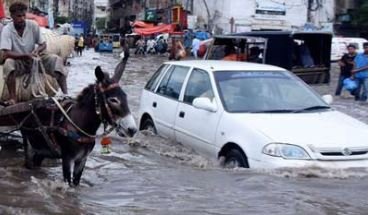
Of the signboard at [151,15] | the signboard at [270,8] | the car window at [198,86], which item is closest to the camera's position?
the car window at [198,86]

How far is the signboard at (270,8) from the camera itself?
54812 mm

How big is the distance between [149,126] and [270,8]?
150 feet

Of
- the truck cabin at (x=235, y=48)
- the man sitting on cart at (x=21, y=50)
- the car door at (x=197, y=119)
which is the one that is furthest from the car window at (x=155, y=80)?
the truck cabin at (x=235, y=48)

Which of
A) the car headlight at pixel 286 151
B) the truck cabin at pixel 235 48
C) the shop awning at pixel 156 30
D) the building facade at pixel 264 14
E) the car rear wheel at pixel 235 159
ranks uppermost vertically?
the building facade at pixel 264 14

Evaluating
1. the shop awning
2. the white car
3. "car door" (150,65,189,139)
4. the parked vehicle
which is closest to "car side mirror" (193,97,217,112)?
the white car

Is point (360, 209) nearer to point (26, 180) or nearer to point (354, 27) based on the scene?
point (26, 180)

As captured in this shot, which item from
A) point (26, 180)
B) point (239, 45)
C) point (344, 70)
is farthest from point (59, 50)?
point (344, 70)

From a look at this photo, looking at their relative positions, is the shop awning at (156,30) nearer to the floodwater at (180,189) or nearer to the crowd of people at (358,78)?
the crowd of people at (358,78)

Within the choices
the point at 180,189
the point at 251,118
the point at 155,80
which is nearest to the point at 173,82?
the point at 155,80

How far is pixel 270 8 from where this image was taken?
55281 mm

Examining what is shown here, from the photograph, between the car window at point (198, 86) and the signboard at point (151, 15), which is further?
the signboard at point (151, 15)

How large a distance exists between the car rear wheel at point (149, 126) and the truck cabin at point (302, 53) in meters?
8.25

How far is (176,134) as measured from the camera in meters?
9.70

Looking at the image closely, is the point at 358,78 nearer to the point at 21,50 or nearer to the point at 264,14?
the point at 21,50
